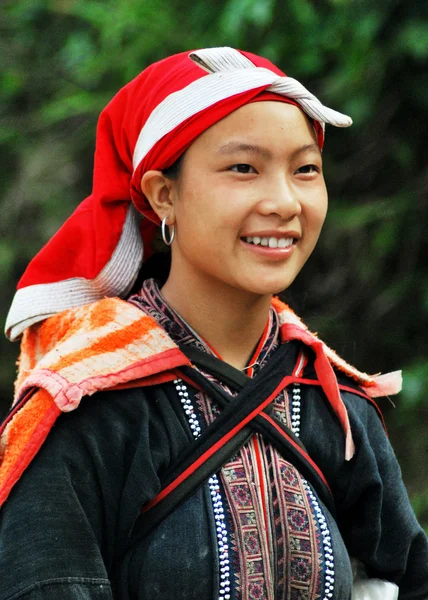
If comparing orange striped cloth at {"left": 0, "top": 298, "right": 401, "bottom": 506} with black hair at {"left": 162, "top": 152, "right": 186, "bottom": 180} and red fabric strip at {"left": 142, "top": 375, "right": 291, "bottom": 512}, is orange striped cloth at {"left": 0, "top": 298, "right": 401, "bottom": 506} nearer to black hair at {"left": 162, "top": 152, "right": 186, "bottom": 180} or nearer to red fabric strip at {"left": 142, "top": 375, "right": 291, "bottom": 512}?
red fabric strip at {"left": 142, "top": 375, "right": 291, "bottom": 512}

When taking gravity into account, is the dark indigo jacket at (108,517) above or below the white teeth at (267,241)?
below

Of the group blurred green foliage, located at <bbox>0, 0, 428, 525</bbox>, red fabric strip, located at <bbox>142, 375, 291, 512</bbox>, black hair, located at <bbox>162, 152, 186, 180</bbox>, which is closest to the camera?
red fabric strip, located at <bbox>142, 375, 291, 512</bbox>

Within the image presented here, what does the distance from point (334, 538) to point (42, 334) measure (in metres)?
0.72

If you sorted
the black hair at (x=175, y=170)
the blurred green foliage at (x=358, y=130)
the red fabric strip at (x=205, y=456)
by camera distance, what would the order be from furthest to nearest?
the blurred green foliage at (x=358, y=130) < the black hair at (x=175, y=170) < the red fabric strip at (x=205, y=456)

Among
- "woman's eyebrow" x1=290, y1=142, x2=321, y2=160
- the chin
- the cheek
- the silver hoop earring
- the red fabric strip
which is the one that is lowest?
the red fabric strip

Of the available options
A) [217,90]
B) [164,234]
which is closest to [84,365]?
[164,234]

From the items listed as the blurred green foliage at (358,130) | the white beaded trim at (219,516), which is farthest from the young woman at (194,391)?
the blurred green foliage at (358,130)

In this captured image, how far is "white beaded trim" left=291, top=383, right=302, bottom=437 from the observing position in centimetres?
190

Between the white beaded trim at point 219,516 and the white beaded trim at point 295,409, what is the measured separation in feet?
0.70

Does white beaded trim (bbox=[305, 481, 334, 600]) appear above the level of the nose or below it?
below

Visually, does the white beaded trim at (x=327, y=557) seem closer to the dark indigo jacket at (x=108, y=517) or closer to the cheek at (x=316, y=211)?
the dark indigo jacket at (x=108, y=517)

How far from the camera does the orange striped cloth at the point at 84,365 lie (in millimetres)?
1690

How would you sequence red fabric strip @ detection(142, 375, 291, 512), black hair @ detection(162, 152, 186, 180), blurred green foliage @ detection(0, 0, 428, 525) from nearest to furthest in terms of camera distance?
red fabric strip @ detection(142, 375, 291, 512), black hair @ detection(162, 152, 186, 180), blurred green foliage @ detection(0, 0, 428, 525)

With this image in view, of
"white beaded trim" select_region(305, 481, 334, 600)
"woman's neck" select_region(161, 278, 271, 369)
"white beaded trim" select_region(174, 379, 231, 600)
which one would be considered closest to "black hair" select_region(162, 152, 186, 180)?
"woman's neck" select_region(161, 278, 271, 369)
